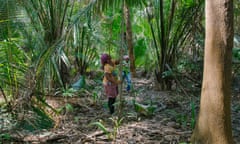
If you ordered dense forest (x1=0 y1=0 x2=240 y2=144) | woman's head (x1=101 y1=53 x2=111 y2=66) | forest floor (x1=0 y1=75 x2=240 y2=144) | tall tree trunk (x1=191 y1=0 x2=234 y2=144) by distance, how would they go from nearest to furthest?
1. tall tree trunk (x1=191 y1=0 x2=234 y2=144)
2. dense forest (x1=0 y1=0 x2=240 y2=144)
3. forest floor (x1=0 y1=75 x2=240 y2=144)
4. woman's head (x1=101 y1=53 x2=111 y2=66)

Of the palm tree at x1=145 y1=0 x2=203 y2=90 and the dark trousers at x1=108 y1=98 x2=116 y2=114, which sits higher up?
the palm tree at x1=145 y1=0 x2=203 y2=90

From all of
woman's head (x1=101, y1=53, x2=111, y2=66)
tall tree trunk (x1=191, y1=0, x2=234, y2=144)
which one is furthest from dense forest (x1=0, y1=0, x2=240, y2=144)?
woman's head (x1=101, y1=53, x2=111, y2=66)

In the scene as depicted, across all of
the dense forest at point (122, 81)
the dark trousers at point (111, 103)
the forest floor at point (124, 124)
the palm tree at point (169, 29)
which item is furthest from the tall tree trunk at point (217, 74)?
the palm tree at point (169, 29)

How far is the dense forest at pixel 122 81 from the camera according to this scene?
11.6 feet

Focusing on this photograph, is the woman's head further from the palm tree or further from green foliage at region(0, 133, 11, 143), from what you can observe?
the palm tree

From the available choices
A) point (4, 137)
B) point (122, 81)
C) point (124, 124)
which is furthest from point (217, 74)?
point (4, 137)

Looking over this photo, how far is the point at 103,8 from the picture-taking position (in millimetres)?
5023

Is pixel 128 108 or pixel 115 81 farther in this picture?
pixel 128 108

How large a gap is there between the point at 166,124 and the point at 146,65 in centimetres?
645

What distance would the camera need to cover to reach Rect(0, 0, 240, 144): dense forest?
3525 mm

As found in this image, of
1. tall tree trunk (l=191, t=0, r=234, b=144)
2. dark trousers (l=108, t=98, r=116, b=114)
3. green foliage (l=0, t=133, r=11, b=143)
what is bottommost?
green foliage (l=0, t=133, r=11, b=143)

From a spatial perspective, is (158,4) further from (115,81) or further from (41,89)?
(41,89)

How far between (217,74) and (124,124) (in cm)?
192

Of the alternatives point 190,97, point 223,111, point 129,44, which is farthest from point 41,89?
point 129,44
